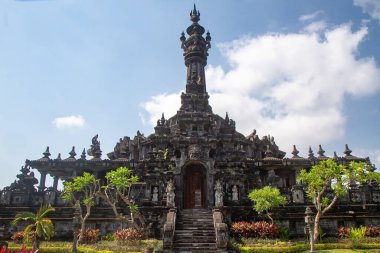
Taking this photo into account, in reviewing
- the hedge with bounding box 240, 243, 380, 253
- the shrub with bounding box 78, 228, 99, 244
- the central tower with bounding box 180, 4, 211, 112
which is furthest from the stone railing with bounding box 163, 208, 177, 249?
A: the central tower with bounding box 180, 4, 211, 112

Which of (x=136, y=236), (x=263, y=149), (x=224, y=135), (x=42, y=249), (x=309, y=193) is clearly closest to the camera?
(x=42, y=249)

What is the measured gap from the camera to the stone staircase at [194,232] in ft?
60.1

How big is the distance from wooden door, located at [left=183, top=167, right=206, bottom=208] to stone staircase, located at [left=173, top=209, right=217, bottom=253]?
5.56 ft

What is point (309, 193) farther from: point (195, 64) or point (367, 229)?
point (195, 64)

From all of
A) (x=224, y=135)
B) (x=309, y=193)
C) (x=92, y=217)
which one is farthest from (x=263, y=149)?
(x=92, y=217)

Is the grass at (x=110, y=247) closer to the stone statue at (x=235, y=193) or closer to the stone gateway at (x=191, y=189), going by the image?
the stone gateway at (x=191, y=189)

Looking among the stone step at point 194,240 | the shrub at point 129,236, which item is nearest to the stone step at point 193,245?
the stone step at point 194,240

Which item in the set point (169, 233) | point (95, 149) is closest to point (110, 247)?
point (169, 233)

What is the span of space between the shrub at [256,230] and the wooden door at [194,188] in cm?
441

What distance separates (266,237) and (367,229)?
688 centimetres

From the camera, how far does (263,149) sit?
38031 millimetres

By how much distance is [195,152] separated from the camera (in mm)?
25484

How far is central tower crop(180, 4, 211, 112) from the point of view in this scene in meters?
34.8

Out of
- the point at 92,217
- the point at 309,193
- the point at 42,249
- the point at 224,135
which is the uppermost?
the point at 224,135
